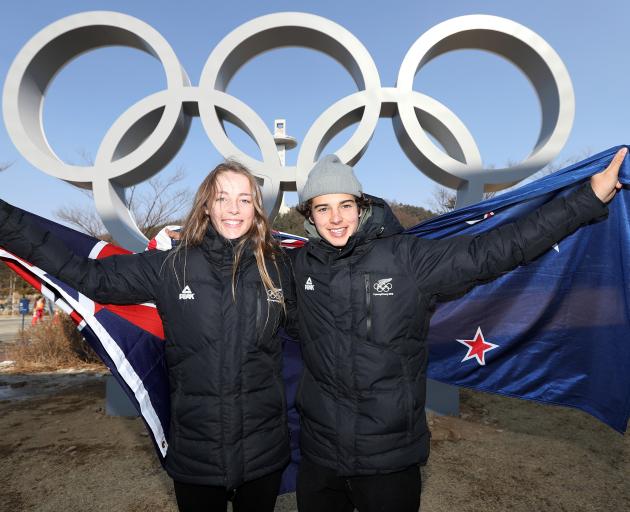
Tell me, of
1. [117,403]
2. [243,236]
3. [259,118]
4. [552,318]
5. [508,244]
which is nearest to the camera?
[508,244]

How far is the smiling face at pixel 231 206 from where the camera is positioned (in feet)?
6.38

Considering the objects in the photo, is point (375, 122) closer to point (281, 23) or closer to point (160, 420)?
point (281, 23)

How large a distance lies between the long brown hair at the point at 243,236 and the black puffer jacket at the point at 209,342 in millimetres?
56

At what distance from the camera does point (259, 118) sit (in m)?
6.07

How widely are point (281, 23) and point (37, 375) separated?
8.07 metres

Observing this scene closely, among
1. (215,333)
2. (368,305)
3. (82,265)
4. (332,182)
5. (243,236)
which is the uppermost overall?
(332,182)

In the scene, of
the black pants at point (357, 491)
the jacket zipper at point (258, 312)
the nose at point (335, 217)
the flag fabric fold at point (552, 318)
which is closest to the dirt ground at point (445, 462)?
the flag fabric fold at point (552, 318)

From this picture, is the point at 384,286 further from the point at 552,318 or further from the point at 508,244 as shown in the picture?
the point at 552,318

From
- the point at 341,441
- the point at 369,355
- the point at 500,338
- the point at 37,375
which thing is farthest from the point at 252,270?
the point at 37,375

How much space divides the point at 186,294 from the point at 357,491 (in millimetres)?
1140

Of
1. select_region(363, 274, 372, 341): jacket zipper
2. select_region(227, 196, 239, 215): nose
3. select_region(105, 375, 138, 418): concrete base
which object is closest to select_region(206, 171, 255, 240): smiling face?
select_region(227, 196, 239, 215): nose

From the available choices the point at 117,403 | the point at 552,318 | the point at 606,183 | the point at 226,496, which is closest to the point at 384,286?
the point at 606,183

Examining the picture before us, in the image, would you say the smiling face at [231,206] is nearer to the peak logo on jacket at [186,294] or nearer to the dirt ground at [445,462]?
the peak logo on jacket at [186,294]

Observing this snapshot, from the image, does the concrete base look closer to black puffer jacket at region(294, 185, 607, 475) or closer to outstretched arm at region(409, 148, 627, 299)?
black puffer jacket at region(294, 185, 607, 475)
